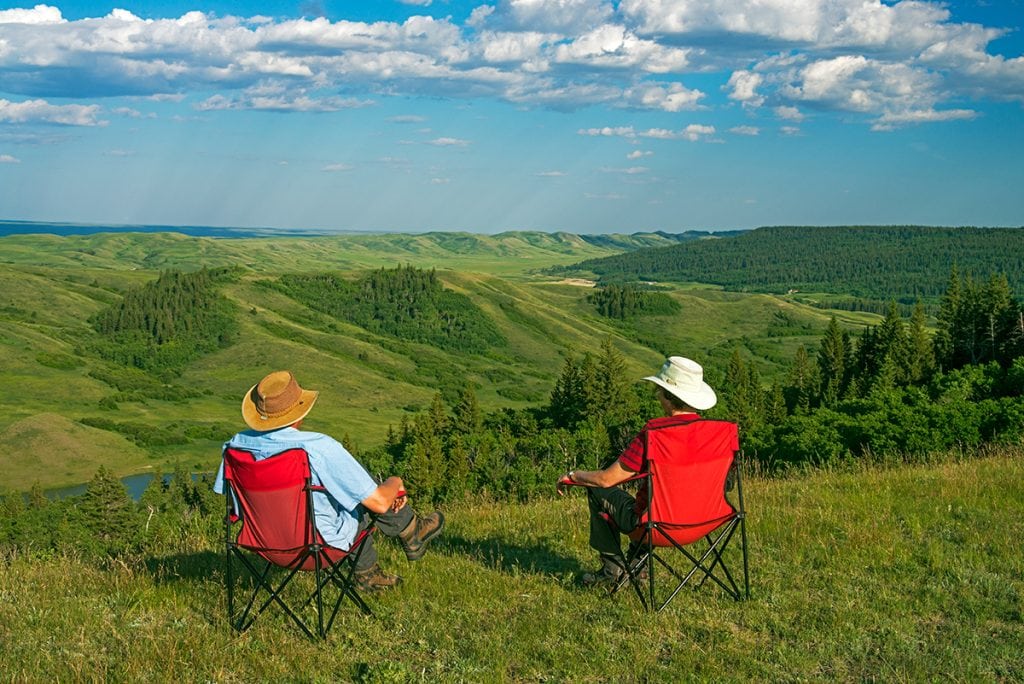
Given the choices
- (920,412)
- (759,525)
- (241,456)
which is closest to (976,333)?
(920,412)

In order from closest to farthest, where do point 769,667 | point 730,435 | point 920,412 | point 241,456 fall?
point 769,667, point 241,456, point 730,435, point 920,412

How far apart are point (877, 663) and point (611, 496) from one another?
8.46 ft

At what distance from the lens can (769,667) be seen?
634cm

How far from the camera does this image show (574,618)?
7.36 m

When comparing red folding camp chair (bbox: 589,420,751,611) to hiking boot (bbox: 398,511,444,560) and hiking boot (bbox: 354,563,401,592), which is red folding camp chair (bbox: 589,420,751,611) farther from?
hiking boot (bbox: 354,563,401,592)

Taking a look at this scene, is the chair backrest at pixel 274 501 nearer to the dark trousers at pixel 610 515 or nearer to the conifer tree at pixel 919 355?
the dark trousers at pixel 610 515

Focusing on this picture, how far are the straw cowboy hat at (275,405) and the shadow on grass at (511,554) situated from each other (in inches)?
106

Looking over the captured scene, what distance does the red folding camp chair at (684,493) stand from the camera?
742 cm

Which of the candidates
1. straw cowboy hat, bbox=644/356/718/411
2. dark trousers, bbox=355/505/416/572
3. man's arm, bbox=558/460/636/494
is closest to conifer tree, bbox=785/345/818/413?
straw cowboy hat, bbox=644/356/718/411

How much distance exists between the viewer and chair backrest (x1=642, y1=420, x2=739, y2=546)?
7.42 metres

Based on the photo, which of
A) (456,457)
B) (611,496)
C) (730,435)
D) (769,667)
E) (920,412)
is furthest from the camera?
(456,457)

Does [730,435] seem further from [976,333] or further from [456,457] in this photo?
[976,333]

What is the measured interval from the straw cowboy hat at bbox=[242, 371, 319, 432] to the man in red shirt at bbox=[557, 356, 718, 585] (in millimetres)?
2301

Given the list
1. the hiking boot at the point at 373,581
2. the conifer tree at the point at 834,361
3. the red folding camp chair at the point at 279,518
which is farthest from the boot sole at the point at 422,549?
the conifer tree at the point at 834,361
